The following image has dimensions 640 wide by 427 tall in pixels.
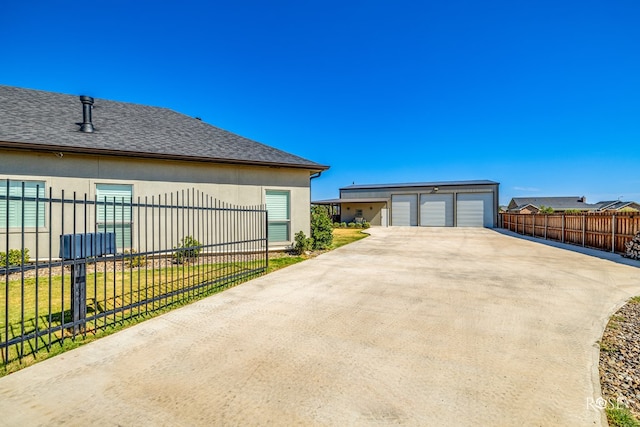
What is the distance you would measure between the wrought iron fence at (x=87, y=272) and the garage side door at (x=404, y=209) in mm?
21590

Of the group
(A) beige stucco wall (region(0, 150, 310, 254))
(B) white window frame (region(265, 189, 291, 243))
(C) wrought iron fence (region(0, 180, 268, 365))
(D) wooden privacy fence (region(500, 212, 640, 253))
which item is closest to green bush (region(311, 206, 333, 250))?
(A) beige stucco wall (region(0, 150, 310, 254))

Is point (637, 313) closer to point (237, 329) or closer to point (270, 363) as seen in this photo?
point (270, 363)

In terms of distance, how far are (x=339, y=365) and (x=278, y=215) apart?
28.3 feet

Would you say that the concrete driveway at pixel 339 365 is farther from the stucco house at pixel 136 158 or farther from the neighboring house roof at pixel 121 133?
the neighboring house roof at pixel 121 133

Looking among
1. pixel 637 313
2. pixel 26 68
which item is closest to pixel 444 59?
pixel 637 313

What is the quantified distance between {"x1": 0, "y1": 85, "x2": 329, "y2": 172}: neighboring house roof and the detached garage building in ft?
64.1

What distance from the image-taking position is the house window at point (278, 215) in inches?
442

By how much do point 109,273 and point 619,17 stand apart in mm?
17859

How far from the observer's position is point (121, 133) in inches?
A: 391

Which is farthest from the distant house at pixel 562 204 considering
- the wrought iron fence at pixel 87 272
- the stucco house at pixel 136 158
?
the wrought iron fence at pixel 87 272

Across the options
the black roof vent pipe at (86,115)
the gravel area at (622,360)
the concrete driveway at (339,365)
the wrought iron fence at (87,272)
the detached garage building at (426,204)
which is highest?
the black roof vent pipe at (86,115)

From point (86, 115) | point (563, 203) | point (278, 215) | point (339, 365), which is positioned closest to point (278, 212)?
point (278, 215)

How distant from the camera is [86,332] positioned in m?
3.86

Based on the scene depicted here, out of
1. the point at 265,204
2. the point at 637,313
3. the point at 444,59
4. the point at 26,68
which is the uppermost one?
the point at 444,59
